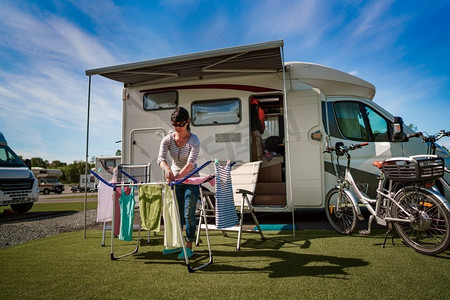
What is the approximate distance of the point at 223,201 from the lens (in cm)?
284

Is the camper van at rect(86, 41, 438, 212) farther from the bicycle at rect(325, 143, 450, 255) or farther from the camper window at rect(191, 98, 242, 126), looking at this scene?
the bicycle at rect(325, 143, 450, 255)

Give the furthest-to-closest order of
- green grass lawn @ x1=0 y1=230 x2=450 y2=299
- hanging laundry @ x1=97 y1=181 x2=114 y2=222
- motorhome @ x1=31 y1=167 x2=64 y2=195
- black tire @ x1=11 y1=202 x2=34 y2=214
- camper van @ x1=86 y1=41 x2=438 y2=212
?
motorhome @ x1=31 y1=167 x2=64 y2=195
black tire @ x1=11 y1=202 x2=34 y2=214
camper van @ x1=86 y1=41 x2=438 y2=212
hanging laundry @ x1=97 y1=181 x2=114 y2=222
green grass lawn @ x1=0 y1=230 x2=450 y2=299

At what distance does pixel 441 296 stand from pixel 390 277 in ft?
1.23

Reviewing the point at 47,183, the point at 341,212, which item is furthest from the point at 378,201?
the point at 47,183

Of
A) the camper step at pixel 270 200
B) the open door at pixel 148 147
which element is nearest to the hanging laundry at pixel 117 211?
the open door at pixel 148 147

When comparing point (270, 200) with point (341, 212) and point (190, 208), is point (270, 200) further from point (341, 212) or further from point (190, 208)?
point (190, 208)

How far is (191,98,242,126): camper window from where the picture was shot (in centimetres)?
515

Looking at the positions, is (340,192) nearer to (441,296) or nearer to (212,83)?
(441,296)

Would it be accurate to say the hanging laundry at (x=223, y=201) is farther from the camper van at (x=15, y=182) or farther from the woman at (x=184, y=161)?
the camper van at (x=15, y=182)

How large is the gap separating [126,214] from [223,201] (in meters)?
1.01

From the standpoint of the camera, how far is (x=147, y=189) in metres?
2.87

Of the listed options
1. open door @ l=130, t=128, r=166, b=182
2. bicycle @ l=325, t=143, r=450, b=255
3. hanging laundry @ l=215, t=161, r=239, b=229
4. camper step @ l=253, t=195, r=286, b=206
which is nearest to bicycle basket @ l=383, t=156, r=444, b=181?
bicycle @ l=325, t=143, r=450, b=255

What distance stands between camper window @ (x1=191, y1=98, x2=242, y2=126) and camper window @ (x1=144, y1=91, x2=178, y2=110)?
0.40m

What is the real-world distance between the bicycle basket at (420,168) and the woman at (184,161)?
6.57 feet
